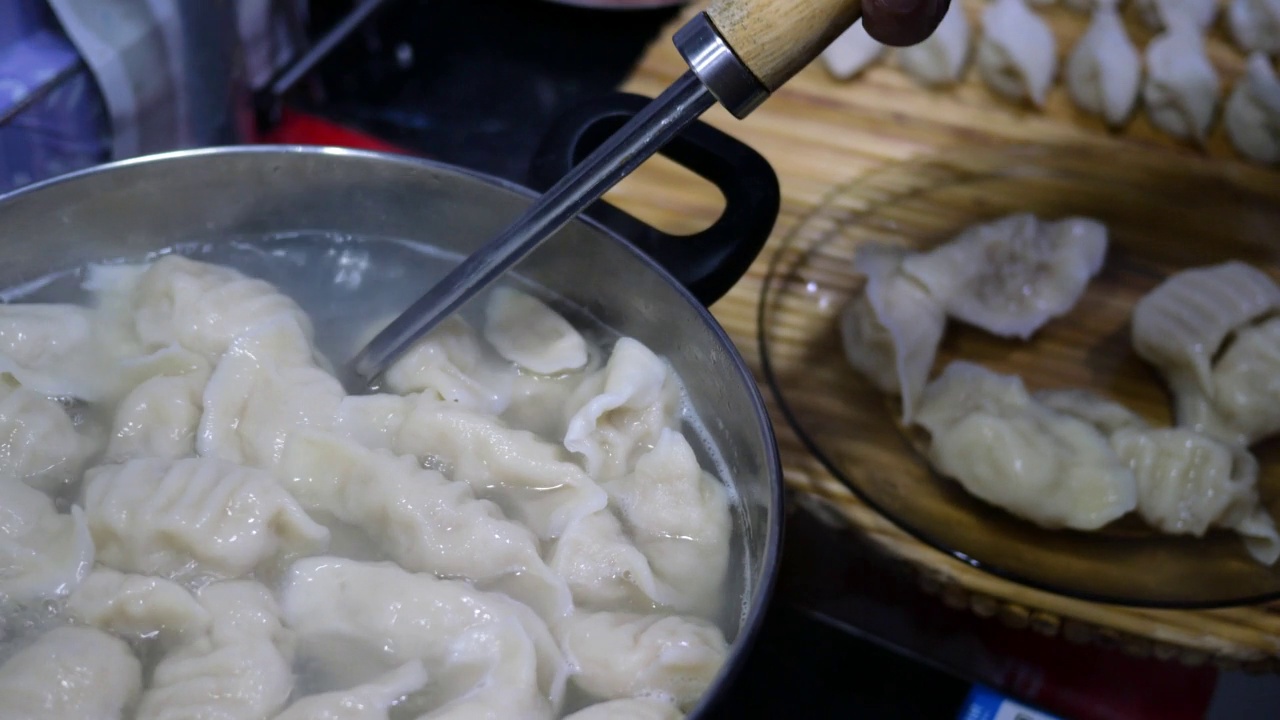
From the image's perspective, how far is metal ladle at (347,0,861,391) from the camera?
901mm

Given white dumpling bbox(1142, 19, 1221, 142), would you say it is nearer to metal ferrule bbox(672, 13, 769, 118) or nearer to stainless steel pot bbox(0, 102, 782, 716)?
stainless steel pot bbox(0, 102, 782, 716)

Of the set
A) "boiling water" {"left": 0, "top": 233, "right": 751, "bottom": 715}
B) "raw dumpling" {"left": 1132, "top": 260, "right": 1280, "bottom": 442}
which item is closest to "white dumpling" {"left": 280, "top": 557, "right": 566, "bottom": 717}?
"boiling water" {"left": 0, "top": 233, "right": 751, "bottom": 715}

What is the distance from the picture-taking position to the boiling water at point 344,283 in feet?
4.21

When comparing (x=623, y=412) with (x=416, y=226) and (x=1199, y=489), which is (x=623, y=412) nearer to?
(x=416, y=226)

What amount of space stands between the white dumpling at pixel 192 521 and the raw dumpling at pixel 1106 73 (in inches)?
67.3

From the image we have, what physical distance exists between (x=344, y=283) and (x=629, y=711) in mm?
702

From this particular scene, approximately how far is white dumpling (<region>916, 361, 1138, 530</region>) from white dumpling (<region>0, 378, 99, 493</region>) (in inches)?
41.0

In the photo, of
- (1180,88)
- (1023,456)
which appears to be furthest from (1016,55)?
(1023,456)

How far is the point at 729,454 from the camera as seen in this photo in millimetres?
1181

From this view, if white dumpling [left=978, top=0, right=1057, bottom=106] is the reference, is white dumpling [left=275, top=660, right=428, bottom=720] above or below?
above

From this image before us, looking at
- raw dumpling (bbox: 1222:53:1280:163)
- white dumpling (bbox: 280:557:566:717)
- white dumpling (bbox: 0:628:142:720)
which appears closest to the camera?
white dumpling (bbox: 0:628:142:720)

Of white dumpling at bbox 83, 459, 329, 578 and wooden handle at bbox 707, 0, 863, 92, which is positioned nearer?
wooden handle at bbox 707, 0, 863, 92

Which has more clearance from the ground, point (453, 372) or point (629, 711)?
point (453, 372)

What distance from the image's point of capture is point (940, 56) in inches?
80.0
